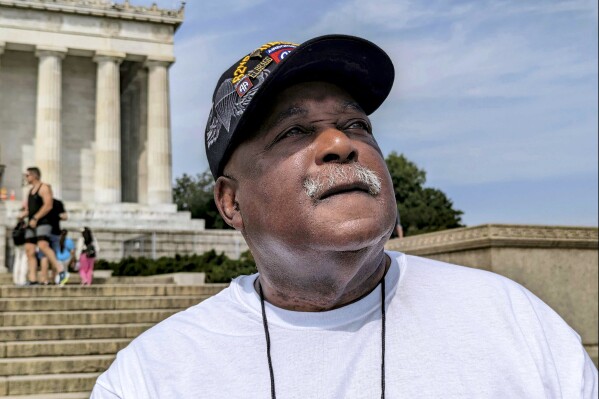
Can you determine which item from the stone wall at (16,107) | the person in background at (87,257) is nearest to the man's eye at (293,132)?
the person in background at (87,257)

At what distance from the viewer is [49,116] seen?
1667 inches

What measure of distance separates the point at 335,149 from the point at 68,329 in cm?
974

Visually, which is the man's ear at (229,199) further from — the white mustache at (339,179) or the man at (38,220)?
the man at (38,220)

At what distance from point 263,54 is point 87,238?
55.3ft

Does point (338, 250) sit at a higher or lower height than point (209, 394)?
higher

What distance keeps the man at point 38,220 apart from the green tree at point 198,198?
4286cm

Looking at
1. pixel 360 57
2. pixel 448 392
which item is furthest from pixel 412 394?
pixel 360 57

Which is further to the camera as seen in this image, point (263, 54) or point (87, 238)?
point (87, 238)

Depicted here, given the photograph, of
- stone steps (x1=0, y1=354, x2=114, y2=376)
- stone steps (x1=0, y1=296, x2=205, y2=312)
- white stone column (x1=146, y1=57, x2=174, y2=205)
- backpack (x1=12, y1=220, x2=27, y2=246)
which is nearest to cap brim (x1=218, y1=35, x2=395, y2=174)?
stone steps (x1=0, y1=354, x2=114, y2=376)

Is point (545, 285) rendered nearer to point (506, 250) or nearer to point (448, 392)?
point (506, 250)

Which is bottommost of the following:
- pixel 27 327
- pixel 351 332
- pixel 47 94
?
A: pixel 27 327

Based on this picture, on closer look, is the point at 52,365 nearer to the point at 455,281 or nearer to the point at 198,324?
the point at 198,324

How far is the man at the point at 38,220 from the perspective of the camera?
14.1 m

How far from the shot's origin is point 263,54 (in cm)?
186
